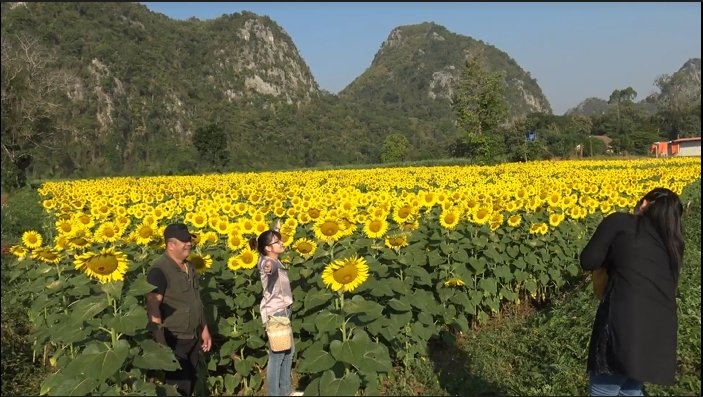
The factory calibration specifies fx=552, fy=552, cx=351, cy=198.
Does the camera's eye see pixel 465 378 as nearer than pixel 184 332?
No

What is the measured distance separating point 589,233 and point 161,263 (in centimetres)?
609

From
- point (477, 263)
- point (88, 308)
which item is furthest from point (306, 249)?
point (477, 263)

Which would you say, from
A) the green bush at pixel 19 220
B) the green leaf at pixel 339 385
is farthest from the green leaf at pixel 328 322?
the green bush at pixel 19 220

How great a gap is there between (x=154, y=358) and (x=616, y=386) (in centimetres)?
258

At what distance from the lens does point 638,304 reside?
2918 mm

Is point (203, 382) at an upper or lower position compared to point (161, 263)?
lower

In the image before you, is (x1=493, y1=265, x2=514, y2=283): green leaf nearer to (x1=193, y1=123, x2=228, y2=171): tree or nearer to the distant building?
(x1=193, y1=123, x2=228, y2=171): tree

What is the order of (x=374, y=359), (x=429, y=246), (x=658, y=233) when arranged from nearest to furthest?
(x=658, y=233) < (x=374, y=359) < (x=429, y=246)

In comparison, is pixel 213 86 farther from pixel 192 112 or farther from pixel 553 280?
pixel 553 280

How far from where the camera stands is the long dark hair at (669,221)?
2949mm

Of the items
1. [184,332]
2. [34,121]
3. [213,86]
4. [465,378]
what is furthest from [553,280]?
[213,86]

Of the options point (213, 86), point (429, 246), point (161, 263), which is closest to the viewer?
point (161, 263)

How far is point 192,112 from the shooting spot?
327ft

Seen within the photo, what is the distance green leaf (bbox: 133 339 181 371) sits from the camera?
3.11m
